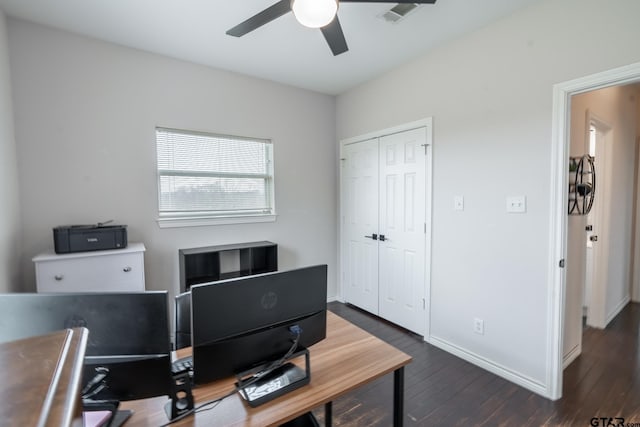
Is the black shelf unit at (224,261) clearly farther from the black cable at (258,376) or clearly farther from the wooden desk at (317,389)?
the black cable at (258,376)

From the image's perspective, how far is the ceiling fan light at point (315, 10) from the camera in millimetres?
1474

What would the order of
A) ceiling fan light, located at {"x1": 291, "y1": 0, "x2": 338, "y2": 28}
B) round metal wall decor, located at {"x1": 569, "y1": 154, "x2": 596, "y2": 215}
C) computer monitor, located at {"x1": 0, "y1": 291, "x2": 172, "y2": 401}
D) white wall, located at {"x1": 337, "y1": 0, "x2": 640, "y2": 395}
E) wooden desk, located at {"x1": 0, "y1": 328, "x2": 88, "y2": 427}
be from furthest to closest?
round metal wall decor, located at {"x1": 569, "y1": 154, "x2": 596, "y2": 215} < white wall, located at {"x1": 337, "y1": 0, "x2": 640, "y2": 395} < ceiling fan light, located at {"x1": 291, "y1": 0, "x2": 338, "y2": 28} < computer monitor, located at {"x1": 0, "y1": 291, "x2": 172, "y2": 401} < wooden desk, located at {"x1": 0, "y1": 328, "x2": 88, "y2": 427}

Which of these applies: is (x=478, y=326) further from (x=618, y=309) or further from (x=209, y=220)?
(x=209, y=220)

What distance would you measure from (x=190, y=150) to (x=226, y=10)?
1.37 m

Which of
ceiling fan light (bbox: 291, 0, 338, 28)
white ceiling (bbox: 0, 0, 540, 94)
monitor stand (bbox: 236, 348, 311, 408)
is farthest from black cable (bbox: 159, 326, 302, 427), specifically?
white ceiling (bbox: 0, 0, 540, 94)

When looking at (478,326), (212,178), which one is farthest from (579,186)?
(212,178)

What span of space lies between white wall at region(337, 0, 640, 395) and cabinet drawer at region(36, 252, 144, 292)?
263 centimetres

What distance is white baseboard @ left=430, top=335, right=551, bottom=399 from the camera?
6.90 feet

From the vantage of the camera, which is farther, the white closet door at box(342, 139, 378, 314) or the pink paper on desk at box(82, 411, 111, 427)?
the white closet door at box(342, 139, 378, 314)

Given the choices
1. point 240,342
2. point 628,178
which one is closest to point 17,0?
point 240,342

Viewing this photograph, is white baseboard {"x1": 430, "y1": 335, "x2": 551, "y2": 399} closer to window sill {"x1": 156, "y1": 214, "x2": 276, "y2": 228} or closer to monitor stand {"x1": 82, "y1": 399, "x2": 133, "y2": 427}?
window sill {"x1": 156, "y1": 214, "x2": 276, "y2": 228}

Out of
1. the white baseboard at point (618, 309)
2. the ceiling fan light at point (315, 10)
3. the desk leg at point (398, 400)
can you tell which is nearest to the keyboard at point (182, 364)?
the desk leg at point (398, 400)

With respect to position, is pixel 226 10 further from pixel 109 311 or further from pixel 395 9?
pixel 109 311

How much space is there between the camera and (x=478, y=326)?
2.47 m
